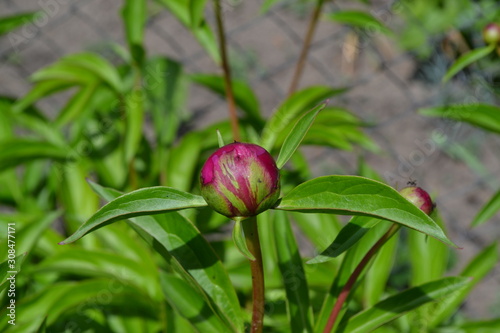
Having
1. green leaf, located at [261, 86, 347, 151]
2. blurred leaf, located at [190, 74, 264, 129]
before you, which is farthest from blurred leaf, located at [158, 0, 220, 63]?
green leaf, located at [261, 86, 347, 151]

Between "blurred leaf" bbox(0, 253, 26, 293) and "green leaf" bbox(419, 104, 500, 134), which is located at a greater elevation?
"green leaf" bbox(419, 104, 500, 134)

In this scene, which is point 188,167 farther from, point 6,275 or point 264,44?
point 264,44

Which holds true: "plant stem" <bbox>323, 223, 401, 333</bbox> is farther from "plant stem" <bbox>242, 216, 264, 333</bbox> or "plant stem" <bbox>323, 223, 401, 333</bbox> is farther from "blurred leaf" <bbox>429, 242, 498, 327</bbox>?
"blurred leaf" <bbox>429, 242, 498, 327</bbox>

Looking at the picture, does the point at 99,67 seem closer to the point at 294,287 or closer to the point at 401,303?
the point at 294,287

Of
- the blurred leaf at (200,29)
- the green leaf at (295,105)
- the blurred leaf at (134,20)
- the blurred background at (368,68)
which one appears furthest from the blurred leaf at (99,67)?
the blurred background at (368,68)

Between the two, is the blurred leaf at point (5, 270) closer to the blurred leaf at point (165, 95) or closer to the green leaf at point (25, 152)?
the green leaf at point (25, 152)

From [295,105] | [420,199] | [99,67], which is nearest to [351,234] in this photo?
[420,199]
